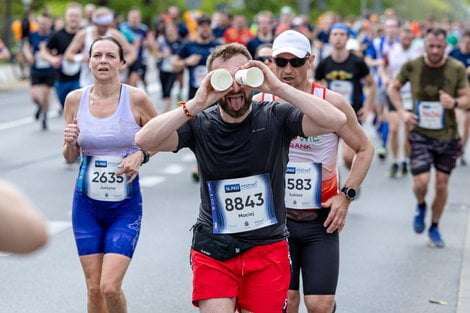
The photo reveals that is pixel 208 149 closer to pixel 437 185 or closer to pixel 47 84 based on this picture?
pixel 437 185

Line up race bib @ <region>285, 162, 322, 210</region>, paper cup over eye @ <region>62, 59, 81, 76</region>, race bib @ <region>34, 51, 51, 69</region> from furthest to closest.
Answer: race bib @ <region>34, 51, 51, 69</region>
paper cup over eye @ <region>62, 59, 81, 76</region>
race bib @ <region>285, 162, 322, 210</region>

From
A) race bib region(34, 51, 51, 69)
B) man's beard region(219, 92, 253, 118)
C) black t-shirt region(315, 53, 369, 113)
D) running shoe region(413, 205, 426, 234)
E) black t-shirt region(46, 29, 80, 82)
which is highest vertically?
man's beard region(219, 92, 253, 118)

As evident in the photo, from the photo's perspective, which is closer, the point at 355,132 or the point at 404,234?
the point at 355,132

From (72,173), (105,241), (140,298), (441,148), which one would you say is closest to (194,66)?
(72,173)

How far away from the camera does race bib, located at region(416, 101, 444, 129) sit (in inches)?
360

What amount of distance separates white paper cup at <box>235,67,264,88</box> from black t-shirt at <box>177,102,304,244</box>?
49cm

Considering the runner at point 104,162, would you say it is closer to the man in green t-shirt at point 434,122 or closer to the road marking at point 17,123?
the man in green t-shirt at point 434,122

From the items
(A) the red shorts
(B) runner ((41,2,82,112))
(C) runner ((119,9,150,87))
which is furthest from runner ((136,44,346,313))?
(C) runner ((119,9,150,87))

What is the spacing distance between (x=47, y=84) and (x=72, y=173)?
17.1ft

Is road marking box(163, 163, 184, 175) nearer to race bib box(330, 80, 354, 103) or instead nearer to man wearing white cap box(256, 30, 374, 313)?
race bib box(330, 80, 354, 103)

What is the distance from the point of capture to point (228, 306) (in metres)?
4.60

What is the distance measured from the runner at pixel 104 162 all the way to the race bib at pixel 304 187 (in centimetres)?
84

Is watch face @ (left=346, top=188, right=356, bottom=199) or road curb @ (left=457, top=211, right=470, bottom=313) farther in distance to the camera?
road curb @ (left=457, top=211, right=470, bottom=313)

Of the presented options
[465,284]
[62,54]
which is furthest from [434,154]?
[62,54]
